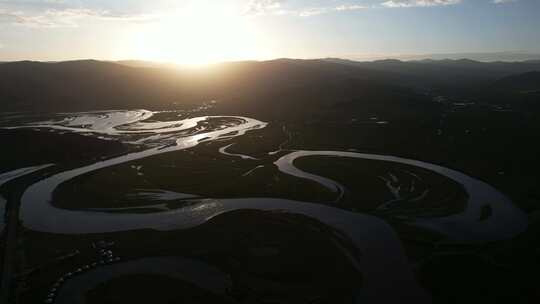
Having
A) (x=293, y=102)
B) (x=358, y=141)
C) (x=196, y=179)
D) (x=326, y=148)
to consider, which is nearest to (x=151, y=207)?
(x=196, y=179)

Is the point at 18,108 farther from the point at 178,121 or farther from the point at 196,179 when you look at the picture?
the point at 196,179

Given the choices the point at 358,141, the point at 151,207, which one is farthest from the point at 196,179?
the point at 358,141

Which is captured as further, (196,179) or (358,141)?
(358,141)

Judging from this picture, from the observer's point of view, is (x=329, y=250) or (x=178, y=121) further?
(x=178, y=121)

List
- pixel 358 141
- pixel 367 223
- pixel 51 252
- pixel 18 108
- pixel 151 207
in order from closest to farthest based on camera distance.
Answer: pixel 51 252 → pixel 367 223 → pixel 151 207 → pixel 358 141 → pixel 18 108

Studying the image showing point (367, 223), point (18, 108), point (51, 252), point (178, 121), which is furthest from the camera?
point (18, 108)

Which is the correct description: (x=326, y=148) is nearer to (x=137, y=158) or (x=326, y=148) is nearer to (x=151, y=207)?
(x=137, y=158)

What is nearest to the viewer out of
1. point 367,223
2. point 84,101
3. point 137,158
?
point 367,223

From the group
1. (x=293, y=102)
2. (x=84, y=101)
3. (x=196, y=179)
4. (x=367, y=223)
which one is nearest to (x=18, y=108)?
(x=84, y=101)

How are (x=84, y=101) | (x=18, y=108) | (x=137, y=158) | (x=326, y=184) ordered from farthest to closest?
(x=84, y=101) < (x=18, y=108) < (x=137, y=158) < (x=326, y=184)
